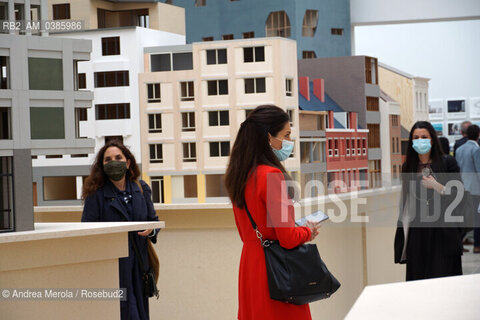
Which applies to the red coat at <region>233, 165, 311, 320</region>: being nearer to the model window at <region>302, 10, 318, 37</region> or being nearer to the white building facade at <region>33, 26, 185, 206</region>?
the white building facade at <region>33, 26, 185, 206</region>

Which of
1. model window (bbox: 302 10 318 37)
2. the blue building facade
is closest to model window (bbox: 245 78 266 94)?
the blue building facade

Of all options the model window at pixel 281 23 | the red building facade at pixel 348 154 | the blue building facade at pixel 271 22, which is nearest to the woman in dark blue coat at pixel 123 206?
the red building facade at pixel 348 154

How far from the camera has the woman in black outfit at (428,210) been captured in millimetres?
3631

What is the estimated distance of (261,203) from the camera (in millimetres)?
2387

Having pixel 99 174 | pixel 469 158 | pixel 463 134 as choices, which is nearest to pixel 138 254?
pixel 99 174

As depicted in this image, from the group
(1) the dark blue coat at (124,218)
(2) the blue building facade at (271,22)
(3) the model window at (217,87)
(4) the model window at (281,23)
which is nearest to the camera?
(1) the dark blue coat at (124,218)

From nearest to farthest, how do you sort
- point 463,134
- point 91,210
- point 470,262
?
1. point 91,210
2. point 470,262
3. point 463,134

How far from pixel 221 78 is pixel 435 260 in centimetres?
198

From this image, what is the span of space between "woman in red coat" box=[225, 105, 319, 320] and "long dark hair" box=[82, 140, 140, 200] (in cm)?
109

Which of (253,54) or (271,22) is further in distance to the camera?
(271,22)

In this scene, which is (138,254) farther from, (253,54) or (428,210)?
(253,54)

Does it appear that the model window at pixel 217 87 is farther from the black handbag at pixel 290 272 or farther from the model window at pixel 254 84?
the black handbag at pixel 290 272

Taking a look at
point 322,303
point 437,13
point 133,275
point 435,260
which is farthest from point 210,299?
point 437,13

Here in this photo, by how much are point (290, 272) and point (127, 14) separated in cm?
357
